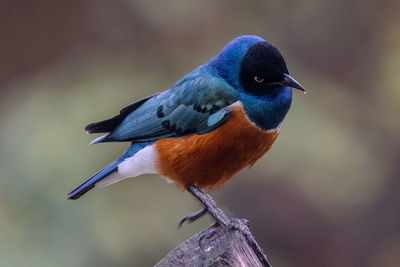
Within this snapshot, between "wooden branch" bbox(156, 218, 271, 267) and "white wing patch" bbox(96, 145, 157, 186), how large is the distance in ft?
2.42

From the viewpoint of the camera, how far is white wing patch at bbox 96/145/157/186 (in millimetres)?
3613

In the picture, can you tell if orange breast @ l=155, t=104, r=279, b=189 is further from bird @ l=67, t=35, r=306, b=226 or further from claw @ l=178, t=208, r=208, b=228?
claw @ l=178, t=208, r=208, b=228

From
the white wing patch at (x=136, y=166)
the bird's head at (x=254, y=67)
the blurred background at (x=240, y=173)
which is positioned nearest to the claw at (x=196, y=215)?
the white wing patch at (x=136, y=166)

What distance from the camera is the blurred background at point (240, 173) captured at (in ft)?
15.1

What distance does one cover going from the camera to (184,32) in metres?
5.85

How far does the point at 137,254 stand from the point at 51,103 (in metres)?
1.47

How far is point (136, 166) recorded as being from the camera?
3.68 m

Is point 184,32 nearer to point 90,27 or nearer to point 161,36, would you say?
point 161,36

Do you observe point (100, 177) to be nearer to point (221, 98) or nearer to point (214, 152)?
point (214, 152)

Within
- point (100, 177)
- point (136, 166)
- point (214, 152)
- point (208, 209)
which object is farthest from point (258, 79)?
point (100, 177)

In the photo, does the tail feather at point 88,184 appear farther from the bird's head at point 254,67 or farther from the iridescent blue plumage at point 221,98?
the bird's head at point 254,67

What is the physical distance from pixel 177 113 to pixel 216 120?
26 centimetres

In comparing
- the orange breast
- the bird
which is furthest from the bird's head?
the orange breast

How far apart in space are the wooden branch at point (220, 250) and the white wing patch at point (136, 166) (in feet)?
2.42
